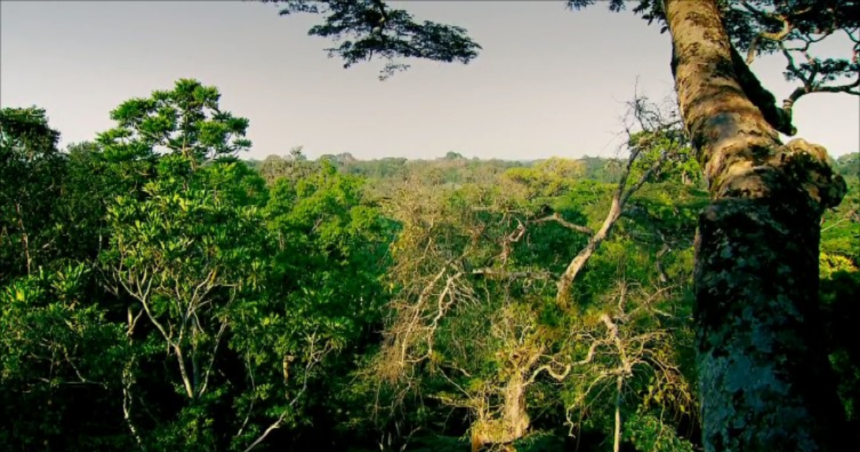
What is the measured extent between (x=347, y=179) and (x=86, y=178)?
35.2ft

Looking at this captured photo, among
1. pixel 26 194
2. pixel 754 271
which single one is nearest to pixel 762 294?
pixel 754 271

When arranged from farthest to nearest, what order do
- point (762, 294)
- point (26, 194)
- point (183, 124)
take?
1. point (183, 124)
2. point (26, 194)
3. point (762, 294)

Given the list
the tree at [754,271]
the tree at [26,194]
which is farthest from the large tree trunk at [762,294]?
the tree at [26,194]

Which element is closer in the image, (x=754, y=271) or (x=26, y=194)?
(x=754, y=271)

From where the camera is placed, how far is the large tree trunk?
3.32ft

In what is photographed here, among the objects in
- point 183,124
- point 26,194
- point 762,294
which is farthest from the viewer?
point 183,124

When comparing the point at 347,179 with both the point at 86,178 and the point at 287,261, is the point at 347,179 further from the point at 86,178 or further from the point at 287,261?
the point at 86,178

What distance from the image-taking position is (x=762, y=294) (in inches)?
46.1

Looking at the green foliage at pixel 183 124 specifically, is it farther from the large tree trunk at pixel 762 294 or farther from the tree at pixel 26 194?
the large tree trunk at pixel 762 294

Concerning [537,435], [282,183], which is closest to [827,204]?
[537,435]

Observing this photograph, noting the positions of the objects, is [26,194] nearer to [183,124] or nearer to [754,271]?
[183,124]

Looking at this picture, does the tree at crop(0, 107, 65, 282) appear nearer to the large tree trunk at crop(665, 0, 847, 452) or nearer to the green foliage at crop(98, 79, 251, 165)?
the green foliage at crop(98, 79, 251, 165)

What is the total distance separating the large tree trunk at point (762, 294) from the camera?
101 cm

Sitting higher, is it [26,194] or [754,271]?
[26,194]
